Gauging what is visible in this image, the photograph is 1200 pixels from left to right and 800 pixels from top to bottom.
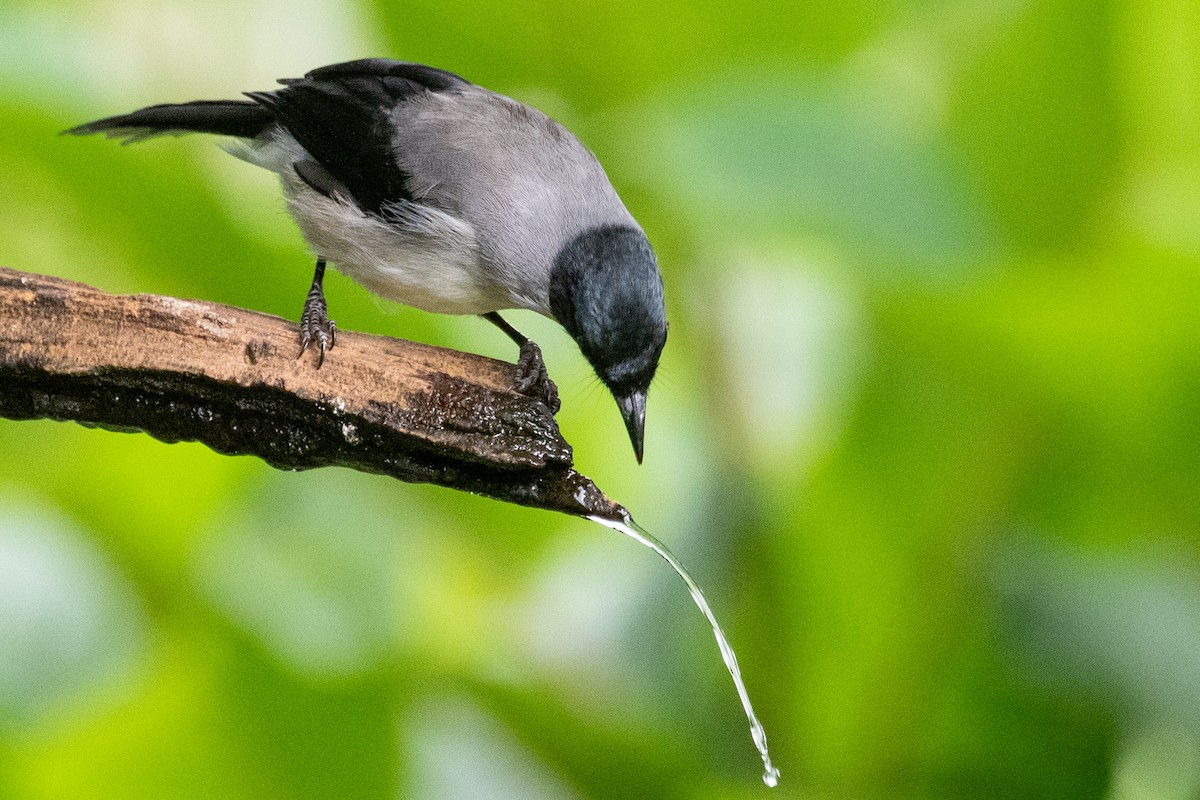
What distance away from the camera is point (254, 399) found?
145cm

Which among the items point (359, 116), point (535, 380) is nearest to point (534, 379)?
point (535, 380)

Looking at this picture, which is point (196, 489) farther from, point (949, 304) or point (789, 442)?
point (949, 304)

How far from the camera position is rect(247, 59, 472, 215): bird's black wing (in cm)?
192

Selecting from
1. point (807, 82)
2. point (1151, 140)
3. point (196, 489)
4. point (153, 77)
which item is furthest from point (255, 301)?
point (1151, 140)

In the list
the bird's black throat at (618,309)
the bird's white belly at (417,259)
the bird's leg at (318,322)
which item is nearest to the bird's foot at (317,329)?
the bird's leg at (318,322)

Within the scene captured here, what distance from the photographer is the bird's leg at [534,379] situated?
1615 millimetres

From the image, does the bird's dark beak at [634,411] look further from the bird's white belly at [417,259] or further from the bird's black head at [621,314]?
the bird's white belly at [417,259]

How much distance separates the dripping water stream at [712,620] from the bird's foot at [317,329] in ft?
1.26

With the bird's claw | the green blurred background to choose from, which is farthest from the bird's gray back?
the bird's claw

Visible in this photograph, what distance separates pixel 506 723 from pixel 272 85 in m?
1.33

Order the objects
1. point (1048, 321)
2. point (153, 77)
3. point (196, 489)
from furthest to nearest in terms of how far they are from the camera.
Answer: point (153, 77) → point (196, 489) → point (1048, 321)

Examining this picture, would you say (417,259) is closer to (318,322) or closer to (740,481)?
(318,322)

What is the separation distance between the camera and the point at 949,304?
1.79m

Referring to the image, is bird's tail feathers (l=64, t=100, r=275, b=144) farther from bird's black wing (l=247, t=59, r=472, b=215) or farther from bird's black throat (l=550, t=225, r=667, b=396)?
bird's black throat (l=550, t=225, r=667, b=396)
